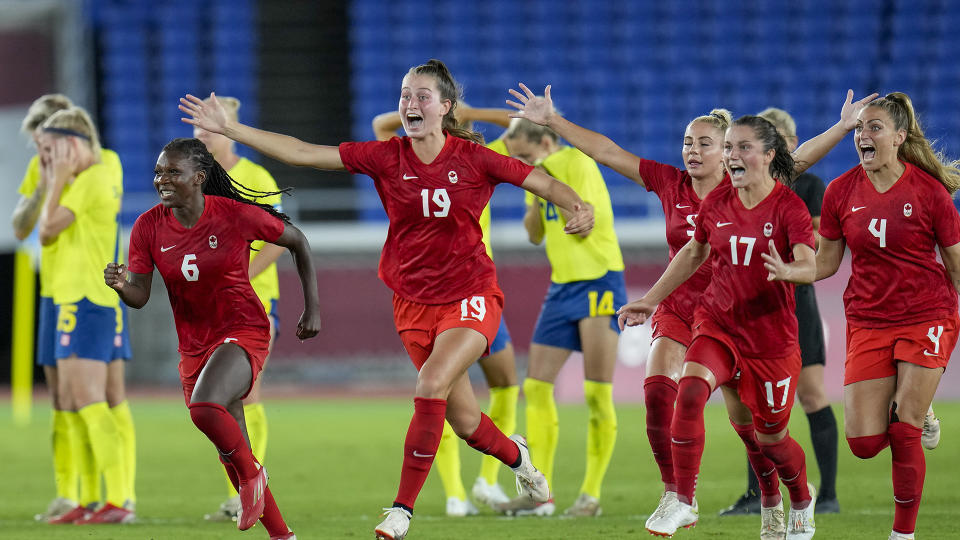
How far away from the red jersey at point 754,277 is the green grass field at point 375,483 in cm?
118

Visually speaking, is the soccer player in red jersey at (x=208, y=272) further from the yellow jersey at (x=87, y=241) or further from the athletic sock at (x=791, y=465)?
the athletic sock at (x=791, y=465)

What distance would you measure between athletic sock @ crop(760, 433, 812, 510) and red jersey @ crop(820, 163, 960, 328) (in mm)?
711

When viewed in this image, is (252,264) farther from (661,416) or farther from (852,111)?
(852,111)

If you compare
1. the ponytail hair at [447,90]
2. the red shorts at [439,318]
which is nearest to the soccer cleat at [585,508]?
the red shorts at [439,318]

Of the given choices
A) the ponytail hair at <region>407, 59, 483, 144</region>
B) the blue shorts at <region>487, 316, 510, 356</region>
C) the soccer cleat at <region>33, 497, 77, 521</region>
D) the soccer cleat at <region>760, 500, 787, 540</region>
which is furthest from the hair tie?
the soccer cleat at <region>760, 500, 787, 540</region>

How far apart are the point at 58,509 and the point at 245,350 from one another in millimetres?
2688

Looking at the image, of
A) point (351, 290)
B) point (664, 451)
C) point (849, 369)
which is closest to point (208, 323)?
point (664, 451)

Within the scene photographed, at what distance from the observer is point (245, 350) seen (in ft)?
19.1

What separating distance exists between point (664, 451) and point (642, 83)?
14348 millimetres

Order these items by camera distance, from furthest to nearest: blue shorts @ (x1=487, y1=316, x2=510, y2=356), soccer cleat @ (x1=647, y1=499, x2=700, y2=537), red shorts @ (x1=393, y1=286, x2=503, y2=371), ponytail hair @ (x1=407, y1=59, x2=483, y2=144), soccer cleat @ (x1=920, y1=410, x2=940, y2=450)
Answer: blue shorts @ (x1=487, y1=316, x2=510, y2=356), soccer cleat @ (x1=920, y1=410, x2=940, y2=450), ponytail hair @ (x1=407, y1=59, x2=483, y2=144), red shorts @ (x1=393, y1=286, x2=503, y2=371), soccer cleat @ (x1=647, y1=499, x2=700, y2=537)

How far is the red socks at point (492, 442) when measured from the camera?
6.27 metres

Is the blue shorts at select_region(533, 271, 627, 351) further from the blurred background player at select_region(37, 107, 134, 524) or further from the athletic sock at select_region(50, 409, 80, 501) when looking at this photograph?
the athletic sock at select_region(50, 409, 80, 501)

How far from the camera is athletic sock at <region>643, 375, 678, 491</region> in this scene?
631 centimetres

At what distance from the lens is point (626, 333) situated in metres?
15.1
